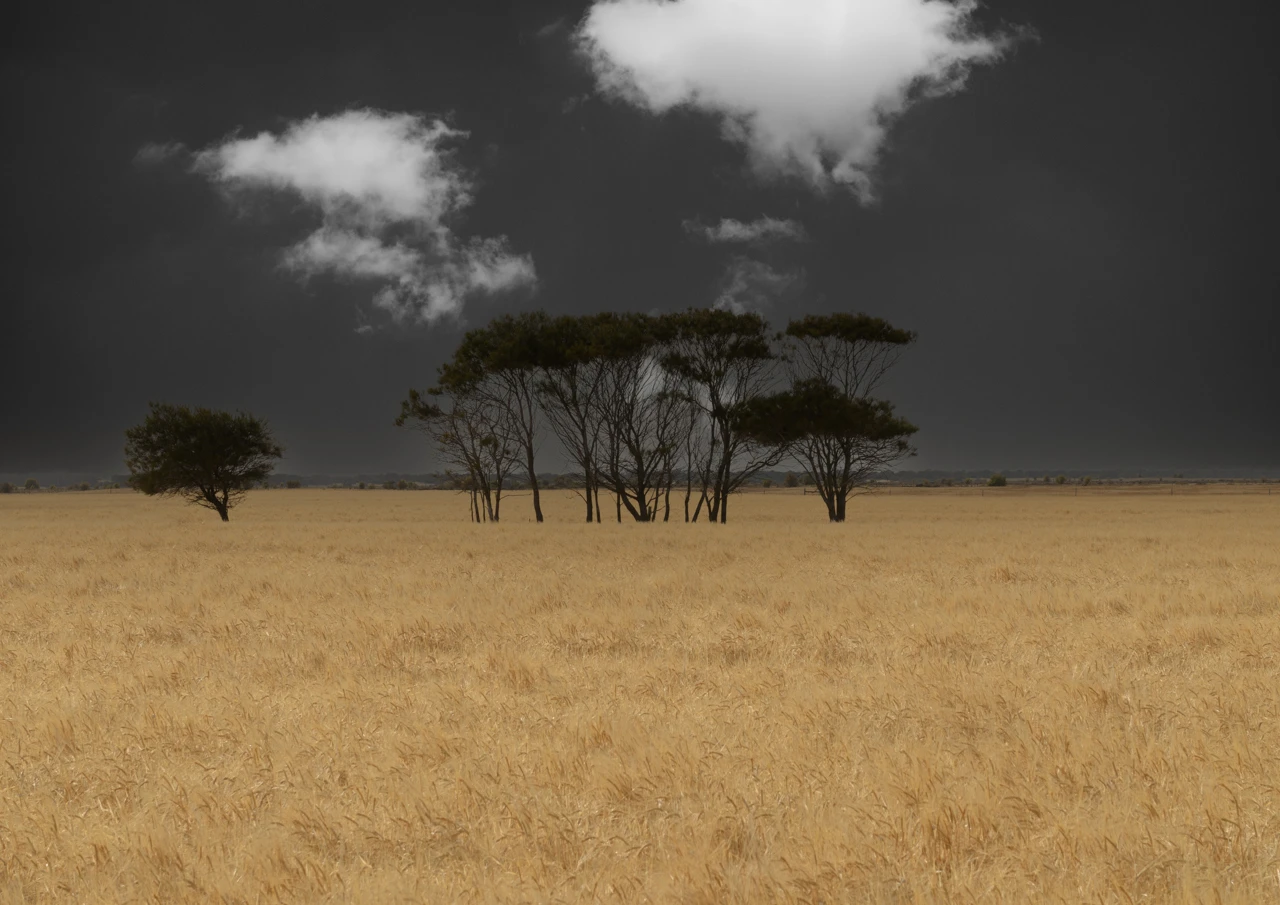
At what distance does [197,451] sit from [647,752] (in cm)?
6341

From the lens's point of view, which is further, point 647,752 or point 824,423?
point 824,423

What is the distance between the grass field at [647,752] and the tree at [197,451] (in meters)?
50.4

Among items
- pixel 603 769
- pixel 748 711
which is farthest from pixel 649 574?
pixel 603 769

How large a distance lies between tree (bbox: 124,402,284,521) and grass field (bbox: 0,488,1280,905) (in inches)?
1984

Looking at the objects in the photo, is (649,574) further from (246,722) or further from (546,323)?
(546,323)

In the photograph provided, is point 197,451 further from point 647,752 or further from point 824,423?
point 647,752

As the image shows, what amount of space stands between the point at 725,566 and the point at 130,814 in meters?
19.4

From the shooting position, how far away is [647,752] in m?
6.12

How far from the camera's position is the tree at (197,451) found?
60938 millimetres

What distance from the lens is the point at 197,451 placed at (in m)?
61.6

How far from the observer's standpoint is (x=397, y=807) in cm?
525

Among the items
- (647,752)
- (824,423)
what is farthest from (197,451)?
(647,752)

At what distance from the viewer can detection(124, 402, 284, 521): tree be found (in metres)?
60.9

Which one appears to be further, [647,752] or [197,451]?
[197,451]
